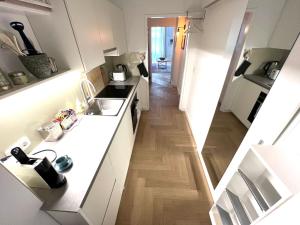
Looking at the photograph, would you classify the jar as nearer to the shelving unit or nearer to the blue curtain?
the shelving unit

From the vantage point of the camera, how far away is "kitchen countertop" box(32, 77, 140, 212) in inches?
29.1

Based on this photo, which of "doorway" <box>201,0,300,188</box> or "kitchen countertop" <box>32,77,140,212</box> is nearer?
"kitchen countertop" <box>32,77,140,212</box>

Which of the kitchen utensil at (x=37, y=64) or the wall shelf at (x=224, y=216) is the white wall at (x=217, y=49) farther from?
the kitchen utensil at (x=37, y=64)

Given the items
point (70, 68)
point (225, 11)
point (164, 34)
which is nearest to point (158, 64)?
point (164, 34)

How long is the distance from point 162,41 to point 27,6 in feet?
23.9

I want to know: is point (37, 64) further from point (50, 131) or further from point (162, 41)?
point (162, 41)

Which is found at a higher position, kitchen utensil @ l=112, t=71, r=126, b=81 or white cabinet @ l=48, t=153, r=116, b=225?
kitchen utensil @ l=112, t=71, r=126, b=81

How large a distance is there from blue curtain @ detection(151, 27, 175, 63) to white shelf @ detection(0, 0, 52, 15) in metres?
6.68

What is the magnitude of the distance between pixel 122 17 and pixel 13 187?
8.45 ft

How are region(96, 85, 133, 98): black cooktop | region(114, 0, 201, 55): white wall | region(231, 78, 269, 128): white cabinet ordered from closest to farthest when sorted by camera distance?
region(231, 78, 269, 128): white cabinet, region(96, 85, 133, 98): black cooktop, region(114, 0, 201, 55): white wall

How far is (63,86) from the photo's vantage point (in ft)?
4.22

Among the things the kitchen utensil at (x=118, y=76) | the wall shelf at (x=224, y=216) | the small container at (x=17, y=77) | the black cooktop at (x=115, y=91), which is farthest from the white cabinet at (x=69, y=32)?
the wall shelf at (x=224, y=216)

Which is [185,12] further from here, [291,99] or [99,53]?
[291,99]

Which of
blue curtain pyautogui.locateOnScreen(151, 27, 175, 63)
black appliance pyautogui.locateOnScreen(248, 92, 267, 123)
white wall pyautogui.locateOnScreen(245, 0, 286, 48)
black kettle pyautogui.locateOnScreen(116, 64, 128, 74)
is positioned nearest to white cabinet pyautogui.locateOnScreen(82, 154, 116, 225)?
black appliance pyautogui.locateOnScreen(248, 92, 267, 123)
